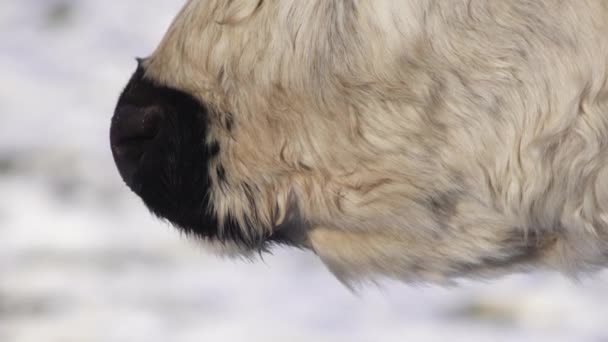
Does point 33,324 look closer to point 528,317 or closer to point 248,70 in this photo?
point 528,317

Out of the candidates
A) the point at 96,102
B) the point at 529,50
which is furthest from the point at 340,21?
the point at 96,102

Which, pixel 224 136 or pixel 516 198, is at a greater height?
pixel 224 136

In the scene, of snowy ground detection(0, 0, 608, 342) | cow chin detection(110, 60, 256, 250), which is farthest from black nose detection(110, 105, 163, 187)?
snowy ground detection(0, 0, 608, 342)

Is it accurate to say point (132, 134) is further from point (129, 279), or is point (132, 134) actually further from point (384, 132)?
point (129, 279)

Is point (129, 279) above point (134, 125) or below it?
above

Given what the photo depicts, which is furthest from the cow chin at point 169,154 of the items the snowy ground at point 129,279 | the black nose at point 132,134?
the snowy ground at point 129,279

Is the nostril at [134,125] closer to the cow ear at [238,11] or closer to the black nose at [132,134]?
the black nose at [132,134]

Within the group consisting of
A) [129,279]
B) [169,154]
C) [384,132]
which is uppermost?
[129,279]

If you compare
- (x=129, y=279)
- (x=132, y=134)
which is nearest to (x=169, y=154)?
(x=132, y=134)
